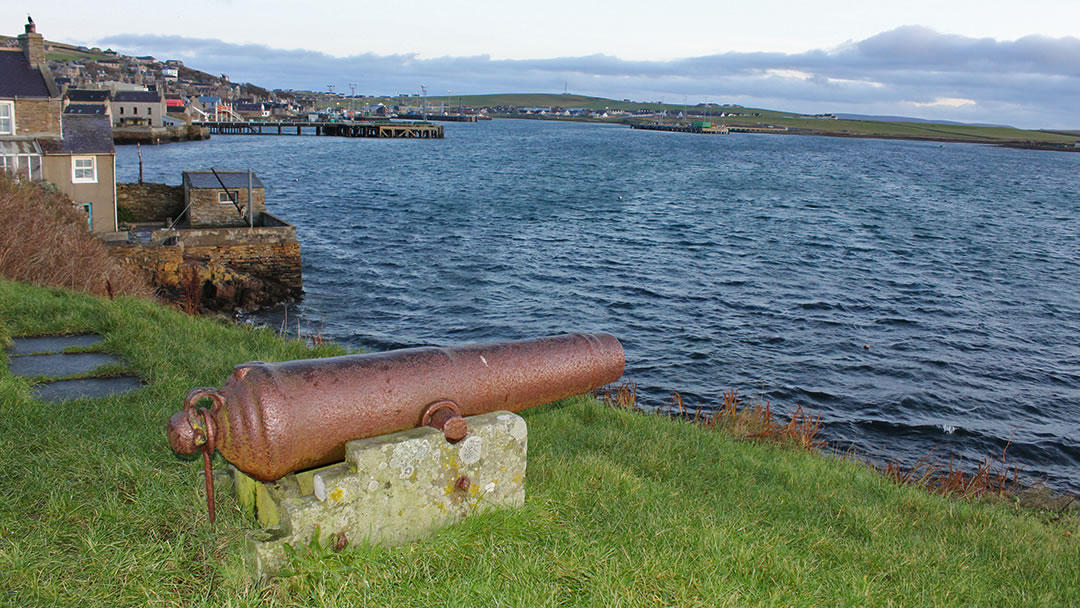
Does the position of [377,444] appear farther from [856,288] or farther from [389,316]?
[856,288]

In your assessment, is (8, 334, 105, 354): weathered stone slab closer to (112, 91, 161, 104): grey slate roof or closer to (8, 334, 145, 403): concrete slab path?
(8, 334, 145, 403): concrete slab path

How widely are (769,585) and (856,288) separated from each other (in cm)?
2637

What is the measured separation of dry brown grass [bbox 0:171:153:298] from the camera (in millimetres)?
12367

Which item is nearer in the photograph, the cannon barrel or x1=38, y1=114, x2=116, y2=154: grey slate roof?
the cannon barrel

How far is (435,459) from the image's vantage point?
4219 millimetres

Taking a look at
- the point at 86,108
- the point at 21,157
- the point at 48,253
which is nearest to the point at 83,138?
the point at 21,157

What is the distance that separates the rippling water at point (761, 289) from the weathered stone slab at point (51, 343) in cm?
1115

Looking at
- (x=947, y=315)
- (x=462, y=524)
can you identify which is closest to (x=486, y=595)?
(x=462, y=524)

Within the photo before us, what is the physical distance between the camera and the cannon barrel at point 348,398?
3.71 meters

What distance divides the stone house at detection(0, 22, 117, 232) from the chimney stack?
35.3 inches

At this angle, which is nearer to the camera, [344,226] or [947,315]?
[947,315]

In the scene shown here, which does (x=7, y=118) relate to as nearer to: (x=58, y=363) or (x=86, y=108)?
(x=58, y=363)

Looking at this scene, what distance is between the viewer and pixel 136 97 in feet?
340

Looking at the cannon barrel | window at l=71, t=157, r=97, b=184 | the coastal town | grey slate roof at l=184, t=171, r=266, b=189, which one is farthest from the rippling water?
the cannon barrel
